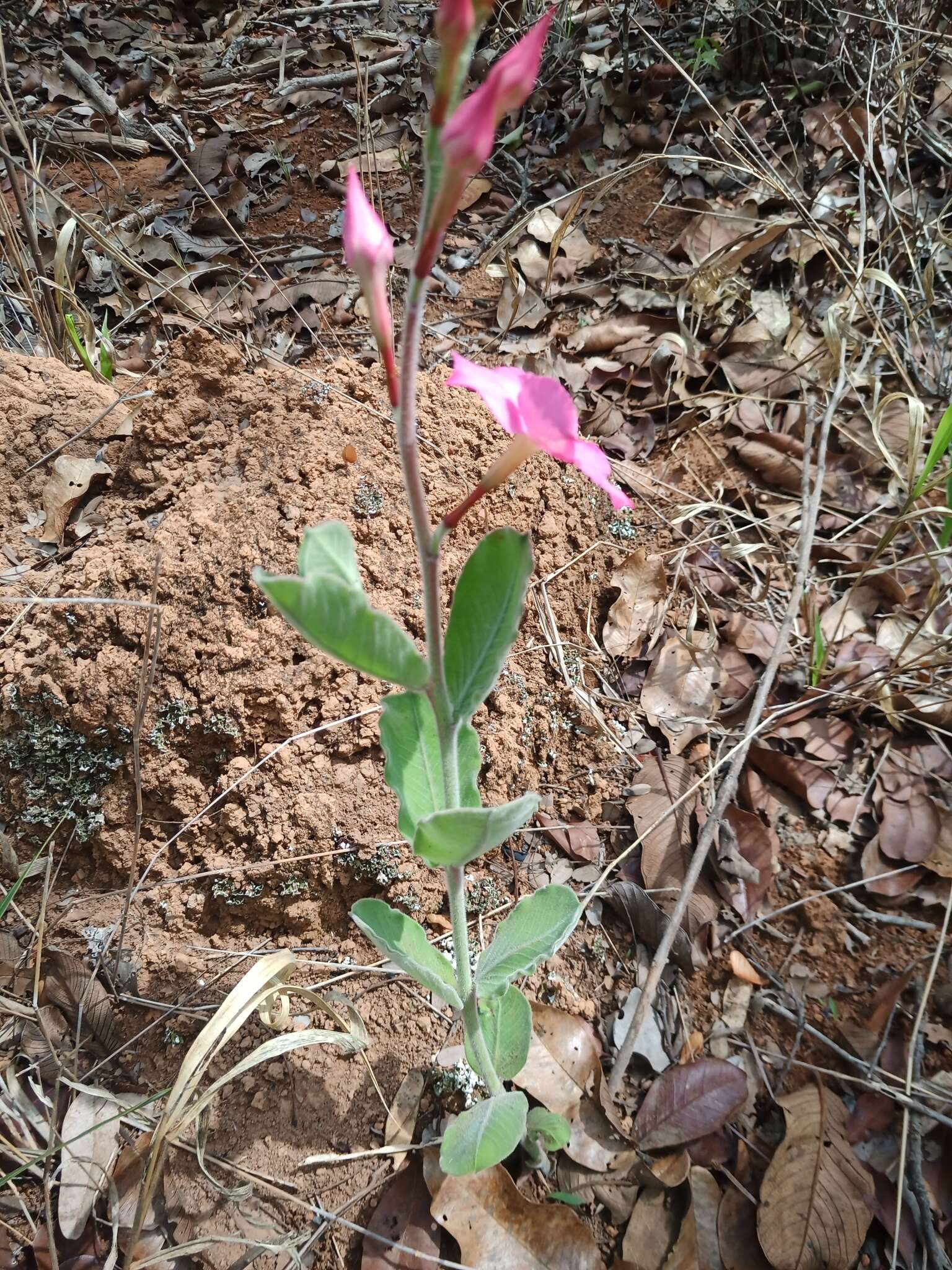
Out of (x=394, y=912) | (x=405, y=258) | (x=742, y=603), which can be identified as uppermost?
(x=405, y=258)

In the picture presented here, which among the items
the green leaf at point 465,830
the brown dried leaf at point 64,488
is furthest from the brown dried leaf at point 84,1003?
the brown dried leaf at point 64,488

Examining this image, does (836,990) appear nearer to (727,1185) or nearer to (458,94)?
(727,1185)

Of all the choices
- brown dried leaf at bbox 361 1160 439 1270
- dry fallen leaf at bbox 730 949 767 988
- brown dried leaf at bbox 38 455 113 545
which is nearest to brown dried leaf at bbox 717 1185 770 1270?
dry fallen leaf at bbox 730 949 767 988

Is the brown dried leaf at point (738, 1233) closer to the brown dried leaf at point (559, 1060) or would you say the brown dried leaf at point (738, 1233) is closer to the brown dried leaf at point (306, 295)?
the brown dried leaf at point (559, 1060)

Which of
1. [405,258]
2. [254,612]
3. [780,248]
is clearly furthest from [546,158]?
[254,612]

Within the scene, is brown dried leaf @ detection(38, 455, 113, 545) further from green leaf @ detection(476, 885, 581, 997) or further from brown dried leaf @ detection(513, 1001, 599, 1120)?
brown dried leaf @ detection(513, 1001, 599, 1120)

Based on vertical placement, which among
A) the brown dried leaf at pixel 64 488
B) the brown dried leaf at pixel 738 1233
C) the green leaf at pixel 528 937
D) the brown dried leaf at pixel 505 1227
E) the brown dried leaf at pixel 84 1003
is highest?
the brown dried leaf at pixel 64 488
